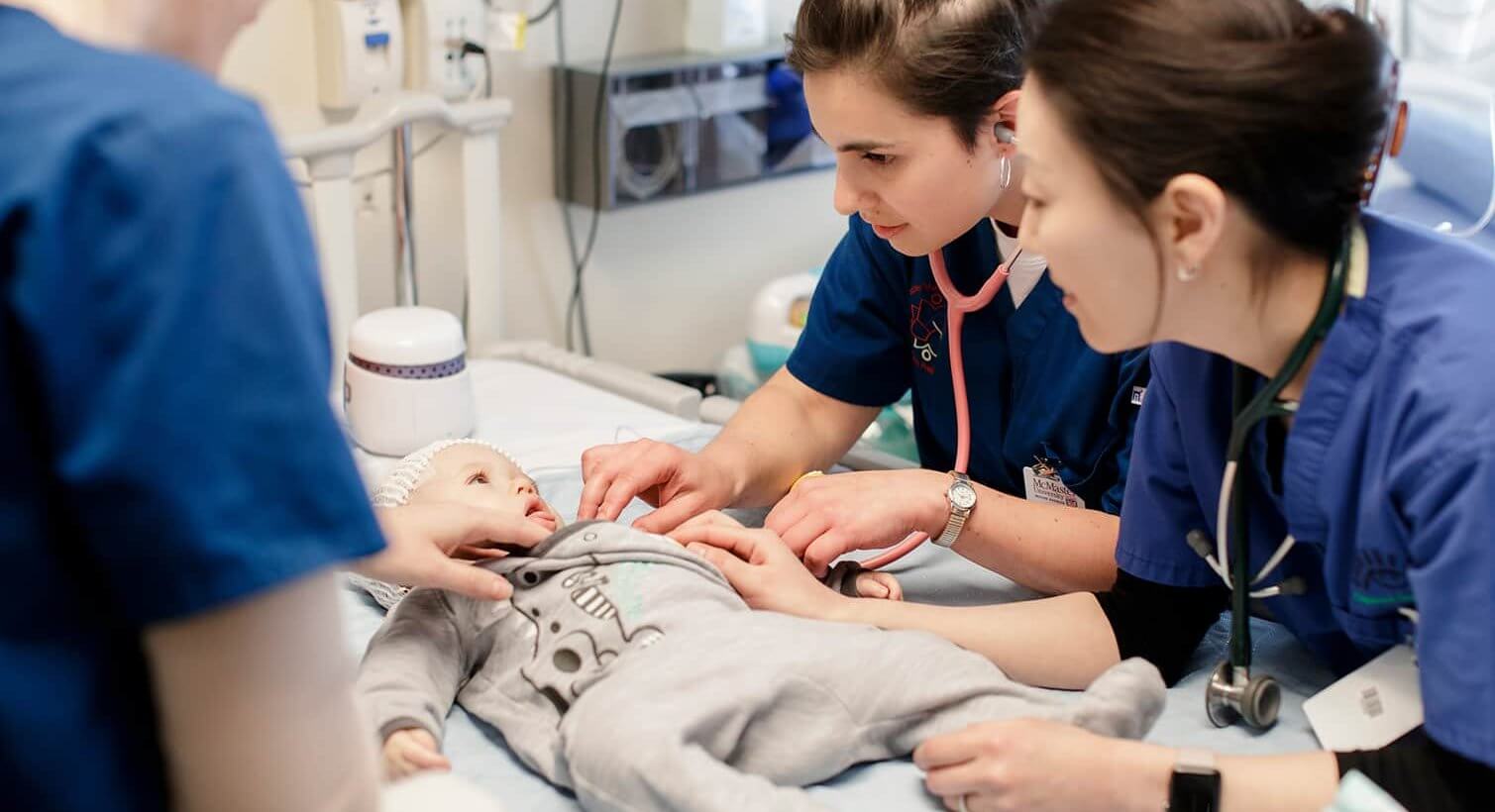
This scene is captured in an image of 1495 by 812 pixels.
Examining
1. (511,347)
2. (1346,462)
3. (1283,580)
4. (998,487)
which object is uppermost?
(1346,462)

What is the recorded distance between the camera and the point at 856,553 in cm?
202

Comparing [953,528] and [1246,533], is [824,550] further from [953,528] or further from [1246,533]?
[1246,533]

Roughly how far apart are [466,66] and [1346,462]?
199cm

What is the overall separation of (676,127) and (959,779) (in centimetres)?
217

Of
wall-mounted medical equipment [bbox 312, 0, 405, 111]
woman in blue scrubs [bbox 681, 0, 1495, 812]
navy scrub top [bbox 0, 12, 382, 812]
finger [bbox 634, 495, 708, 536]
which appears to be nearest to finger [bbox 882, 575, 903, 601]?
finger [bbox 634, 495, 708, 536]

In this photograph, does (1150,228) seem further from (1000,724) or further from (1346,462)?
(1000,724)

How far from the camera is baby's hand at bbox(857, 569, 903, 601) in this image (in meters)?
1.74

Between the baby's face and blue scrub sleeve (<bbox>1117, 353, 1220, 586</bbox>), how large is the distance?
65 cm

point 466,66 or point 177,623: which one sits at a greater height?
point 177,623

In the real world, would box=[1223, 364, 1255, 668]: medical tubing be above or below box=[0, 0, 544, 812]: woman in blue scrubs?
below

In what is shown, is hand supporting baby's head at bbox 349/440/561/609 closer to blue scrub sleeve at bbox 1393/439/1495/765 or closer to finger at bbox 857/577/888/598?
finger at bbox 857/577/888/598

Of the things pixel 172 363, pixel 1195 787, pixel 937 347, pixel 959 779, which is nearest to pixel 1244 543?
pixel 1195 787

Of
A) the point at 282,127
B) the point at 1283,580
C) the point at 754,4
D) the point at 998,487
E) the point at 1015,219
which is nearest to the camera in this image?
the point at 1283,580

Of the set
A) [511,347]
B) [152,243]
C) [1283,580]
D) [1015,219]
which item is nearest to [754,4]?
[511,347]
